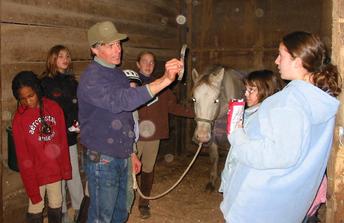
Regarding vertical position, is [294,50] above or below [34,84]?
above

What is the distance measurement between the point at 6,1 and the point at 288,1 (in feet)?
18.2

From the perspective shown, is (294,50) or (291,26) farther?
(291,26)

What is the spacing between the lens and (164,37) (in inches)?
275

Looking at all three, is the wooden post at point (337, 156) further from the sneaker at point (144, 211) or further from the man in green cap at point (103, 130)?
the sneaker at point (144, 211)

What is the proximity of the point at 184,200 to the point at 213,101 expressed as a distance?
162 cm

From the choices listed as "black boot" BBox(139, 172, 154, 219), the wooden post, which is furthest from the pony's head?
the wooden post

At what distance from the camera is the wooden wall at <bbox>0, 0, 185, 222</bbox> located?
3.45 metres

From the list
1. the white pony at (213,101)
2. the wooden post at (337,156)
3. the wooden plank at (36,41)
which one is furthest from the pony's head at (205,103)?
the wooden post at (337,156)

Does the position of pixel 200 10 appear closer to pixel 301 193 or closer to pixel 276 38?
pixel 276 38

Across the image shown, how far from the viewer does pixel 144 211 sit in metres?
4.55

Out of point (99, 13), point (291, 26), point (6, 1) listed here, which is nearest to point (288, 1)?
point (291, 26)

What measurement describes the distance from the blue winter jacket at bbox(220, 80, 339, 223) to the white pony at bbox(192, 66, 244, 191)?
8.41 ft

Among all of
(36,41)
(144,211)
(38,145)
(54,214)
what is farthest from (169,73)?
(144,211)

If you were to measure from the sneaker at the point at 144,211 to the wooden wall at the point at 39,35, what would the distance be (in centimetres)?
148
